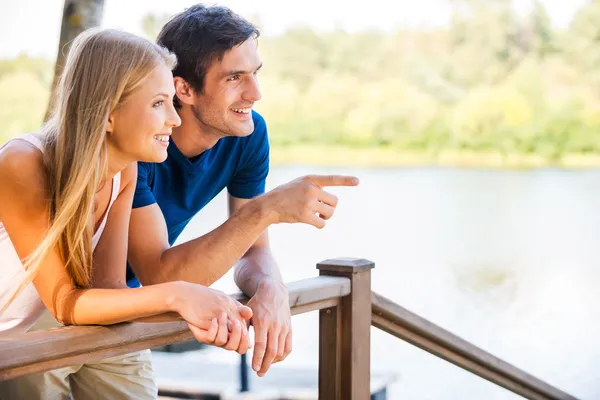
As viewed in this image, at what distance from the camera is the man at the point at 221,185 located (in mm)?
1418

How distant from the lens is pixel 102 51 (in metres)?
1.30

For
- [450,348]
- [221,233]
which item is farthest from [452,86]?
[221,233]

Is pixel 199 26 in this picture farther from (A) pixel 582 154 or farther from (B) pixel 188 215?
(A) pixel 582 154

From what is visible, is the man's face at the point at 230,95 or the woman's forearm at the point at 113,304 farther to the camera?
the man's face at the point at 230,95

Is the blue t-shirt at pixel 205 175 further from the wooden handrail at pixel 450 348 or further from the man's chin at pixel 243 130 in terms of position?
the wooden handrail at pixel 450 348

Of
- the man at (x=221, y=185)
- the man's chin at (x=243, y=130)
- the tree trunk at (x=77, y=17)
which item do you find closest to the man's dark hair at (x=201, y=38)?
the man at (x=221, y=185)

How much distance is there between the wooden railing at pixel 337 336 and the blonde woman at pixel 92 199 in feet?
0.13

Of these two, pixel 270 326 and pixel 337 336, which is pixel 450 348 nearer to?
pixel 337 336

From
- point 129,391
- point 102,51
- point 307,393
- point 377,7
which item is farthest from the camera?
point 377,7

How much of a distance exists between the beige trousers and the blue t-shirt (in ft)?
0.66

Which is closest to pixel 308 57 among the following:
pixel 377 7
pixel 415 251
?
pixel 377 7

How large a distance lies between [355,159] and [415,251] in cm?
204

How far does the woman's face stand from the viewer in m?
1.32

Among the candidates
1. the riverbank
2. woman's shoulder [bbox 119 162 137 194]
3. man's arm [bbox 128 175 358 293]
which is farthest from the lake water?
woman's shoulder [bbox 119 162 137 194]
